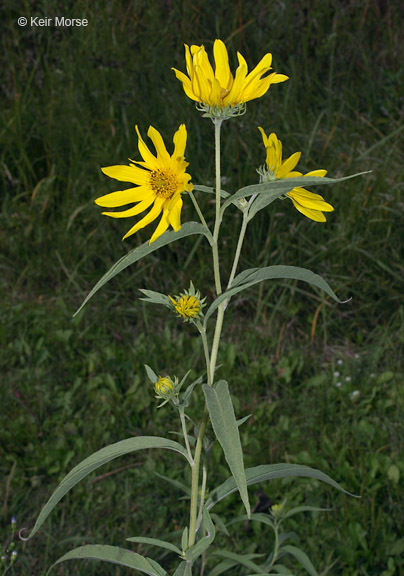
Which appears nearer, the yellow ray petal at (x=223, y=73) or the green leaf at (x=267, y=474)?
the yellow ray petal at (x=223, y=73)

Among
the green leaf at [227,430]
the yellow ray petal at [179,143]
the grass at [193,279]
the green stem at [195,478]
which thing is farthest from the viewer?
the grass at [193,279]

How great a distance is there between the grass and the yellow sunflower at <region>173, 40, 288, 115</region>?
1.24 metres

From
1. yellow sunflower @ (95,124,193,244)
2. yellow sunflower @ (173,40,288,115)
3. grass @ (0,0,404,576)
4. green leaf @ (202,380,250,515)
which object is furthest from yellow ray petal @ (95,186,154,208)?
grass @ (0,0,404,576)

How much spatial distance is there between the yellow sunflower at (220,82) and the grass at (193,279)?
1.24 m

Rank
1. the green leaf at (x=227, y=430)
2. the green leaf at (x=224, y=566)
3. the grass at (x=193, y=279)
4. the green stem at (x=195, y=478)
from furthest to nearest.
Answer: the grass at (x=193, y=279) < the green leaf at (x=224, y=566) < the green stem at (x=195, y=478) < the green leaf at (x=227, y=430)

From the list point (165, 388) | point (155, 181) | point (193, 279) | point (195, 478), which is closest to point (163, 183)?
point (155, 181)

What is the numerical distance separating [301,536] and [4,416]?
997 mm

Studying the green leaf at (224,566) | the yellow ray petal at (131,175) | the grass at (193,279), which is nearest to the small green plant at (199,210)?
the yellow ray petal at (131,175)

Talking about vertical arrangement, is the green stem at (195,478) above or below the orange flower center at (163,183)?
below

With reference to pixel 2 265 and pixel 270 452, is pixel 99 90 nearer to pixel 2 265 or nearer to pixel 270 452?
pixel 2 265

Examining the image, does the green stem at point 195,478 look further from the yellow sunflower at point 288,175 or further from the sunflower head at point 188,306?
the yellow sunflower at point 288,175

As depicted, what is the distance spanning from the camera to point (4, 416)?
7.61ft

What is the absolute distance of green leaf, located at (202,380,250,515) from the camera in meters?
0.88

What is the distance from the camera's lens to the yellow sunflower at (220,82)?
0.95 metres
